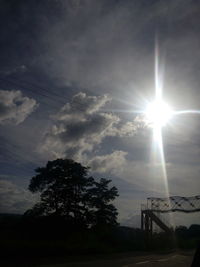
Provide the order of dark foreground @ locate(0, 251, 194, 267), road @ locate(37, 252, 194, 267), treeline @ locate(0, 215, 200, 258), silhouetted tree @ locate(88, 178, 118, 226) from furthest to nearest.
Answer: silhouetted tree @ locate(88, 178, 118, 226), treeline @ locate(0, 215, 200, 258), road @ locate(37, 252, 194, 267), dark foreground @ locate(0, 251, 194, 267)

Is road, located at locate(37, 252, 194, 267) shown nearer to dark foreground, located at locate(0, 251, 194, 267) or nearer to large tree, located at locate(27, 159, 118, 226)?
dark foreground, located at locate(0, 251, 194, 267)

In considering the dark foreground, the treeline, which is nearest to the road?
the dark foreground

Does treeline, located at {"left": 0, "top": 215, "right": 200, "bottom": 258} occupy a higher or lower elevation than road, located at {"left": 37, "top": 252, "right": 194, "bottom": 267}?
higher

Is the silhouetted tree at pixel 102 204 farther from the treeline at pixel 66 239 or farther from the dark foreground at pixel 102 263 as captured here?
the dark foreground at pixel 102 263

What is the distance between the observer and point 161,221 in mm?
30516

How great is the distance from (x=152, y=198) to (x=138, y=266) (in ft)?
62.1

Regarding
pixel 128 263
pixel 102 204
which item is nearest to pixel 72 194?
pixel 102 204

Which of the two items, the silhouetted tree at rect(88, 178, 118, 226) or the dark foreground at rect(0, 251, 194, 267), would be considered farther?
the silhouetted tree at rect(88, 178, 118, 226)

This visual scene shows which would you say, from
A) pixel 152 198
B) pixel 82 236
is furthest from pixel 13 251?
pixel 152 198

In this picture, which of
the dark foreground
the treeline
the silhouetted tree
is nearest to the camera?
the dark foreground

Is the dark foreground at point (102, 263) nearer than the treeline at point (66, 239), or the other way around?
the dark foreground at point (102, 263)

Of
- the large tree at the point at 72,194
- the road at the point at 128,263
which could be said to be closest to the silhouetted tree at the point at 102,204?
the large tree at the point at 72,194

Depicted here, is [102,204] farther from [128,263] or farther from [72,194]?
[128,263]

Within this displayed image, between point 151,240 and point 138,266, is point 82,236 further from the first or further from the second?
point 138,266
